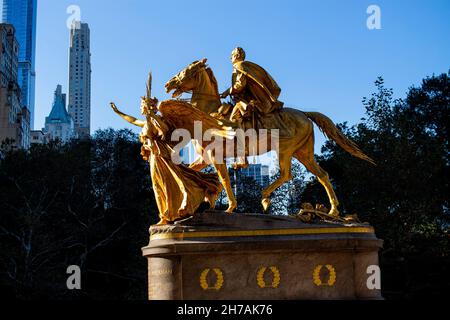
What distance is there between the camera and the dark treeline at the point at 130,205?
27406mm

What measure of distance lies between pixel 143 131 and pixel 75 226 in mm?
17579

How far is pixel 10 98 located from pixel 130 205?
136 feet

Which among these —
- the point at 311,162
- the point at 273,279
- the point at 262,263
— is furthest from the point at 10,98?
the point at 273,279

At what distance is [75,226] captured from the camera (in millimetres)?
30562

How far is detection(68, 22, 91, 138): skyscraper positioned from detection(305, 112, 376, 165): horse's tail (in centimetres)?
13505

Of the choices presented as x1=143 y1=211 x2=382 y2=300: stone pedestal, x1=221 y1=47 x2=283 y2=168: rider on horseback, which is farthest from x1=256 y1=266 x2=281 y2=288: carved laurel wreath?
x1=221 y1=47 x2=283 y2=168: rider on horseback

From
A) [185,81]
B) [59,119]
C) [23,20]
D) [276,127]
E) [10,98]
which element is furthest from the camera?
[23,20]

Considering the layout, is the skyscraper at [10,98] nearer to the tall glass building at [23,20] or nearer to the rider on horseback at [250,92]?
the rider on horseback at [250,92]

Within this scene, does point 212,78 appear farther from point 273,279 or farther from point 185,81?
point 273,279

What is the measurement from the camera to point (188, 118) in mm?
14242

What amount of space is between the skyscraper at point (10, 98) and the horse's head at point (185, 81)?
163 feet

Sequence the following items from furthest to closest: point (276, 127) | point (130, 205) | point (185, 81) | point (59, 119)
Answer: point (59, 119) → point (130, 205) → point (185, 81) → point (276, 127)

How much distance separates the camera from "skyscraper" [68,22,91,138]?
147625 mm
